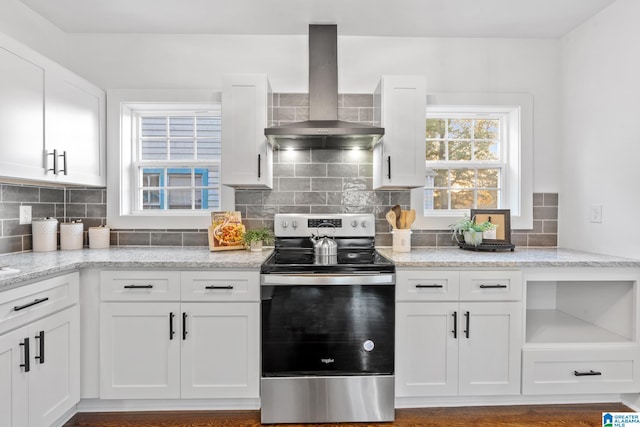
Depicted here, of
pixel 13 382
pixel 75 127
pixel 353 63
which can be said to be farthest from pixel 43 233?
pixel 353 63

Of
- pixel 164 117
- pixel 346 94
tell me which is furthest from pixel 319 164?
pixel 164 117

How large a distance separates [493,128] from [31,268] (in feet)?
10.8

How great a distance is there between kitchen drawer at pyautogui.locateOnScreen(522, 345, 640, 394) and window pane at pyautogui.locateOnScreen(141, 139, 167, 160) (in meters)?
2.97

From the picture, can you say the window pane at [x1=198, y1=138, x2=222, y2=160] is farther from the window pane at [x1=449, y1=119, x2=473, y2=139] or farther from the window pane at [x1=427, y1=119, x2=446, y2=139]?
the window pane at [x1=449, y1=119, x2=473, y2=139]

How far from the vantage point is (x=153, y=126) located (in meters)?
2.93

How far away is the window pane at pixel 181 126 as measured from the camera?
115 inches

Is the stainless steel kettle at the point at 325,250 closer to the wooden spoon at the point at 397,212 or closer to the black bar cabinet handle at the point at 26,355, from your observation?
the wooden spoon at the point at 397,212

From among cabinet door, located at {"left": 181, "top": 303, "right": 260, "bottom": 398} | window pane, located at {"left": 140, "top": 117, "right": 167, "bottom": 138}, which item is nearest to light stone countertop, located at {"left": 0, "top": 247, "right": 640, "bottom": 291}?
cabinet door, located at {"left": 181, "top": 303, "right": 260, "bottom": 398}

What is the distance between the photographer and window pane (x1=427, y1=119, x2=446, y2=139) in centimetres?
296

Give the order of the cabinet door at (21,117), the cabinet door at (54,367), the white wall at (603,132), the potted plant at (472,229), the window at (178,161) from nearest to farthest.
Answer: the cabinet door at (54,367) < the cabinet door at (21,117) < the white wall at (603,132) < the potted plant at (472,229) < the window at (178,161)

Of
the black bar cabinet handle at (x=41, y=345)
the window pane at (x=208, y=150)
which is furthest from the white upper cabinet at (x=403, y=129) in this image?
the black bar cabinet handle at (x=41, y=345)

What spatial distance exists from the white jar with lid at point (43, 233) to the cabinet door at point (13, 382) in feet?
3.27

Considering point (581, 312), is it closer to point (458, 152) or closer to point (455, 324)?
point (455, 324)

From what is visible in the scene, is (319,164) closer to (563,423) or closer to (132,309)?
(132,309)
